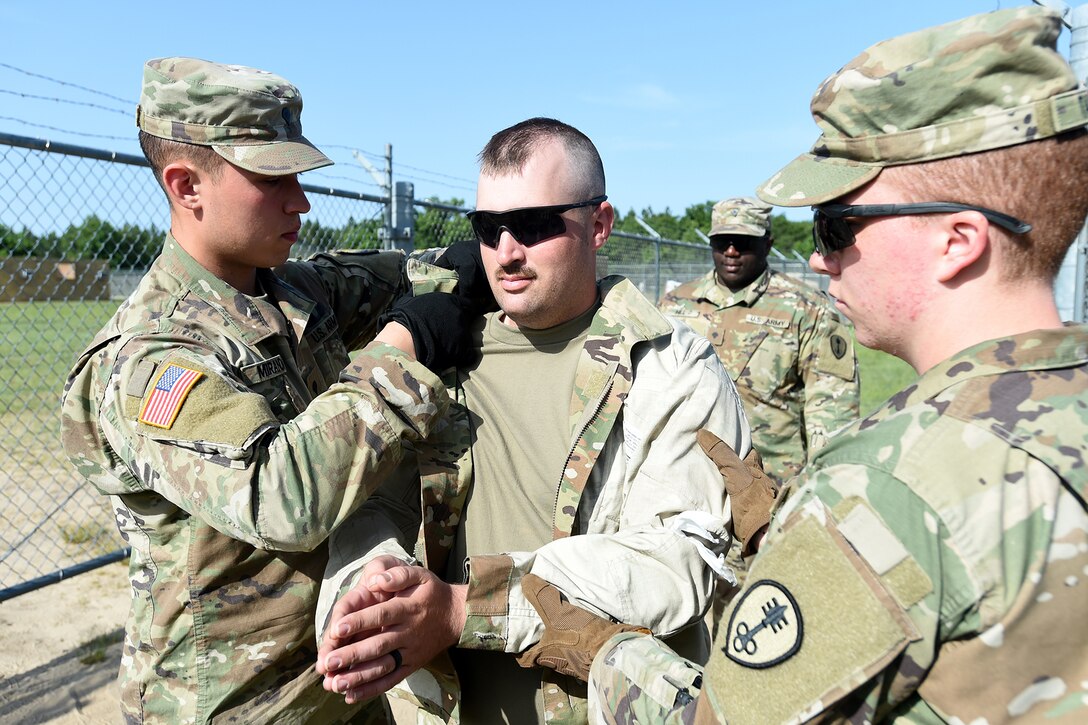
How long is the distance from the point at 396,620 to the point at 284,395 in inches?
28.2

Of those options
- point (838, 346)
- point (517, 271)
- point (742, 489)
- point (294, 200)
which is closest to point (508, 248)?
point (517, 271)

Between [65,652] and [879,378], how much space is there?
1359 centimetres

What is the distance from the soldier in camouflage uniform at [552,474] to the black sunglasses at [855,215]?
26.7 inches

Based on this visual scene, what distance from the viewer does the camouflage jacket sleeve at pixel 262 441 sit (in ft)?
5.57

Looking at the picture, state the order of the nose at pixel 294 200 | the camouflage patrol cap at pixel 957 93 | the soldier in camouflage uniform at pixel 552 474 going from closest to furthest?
the camouflage patrol cap at pixel 957 93 → the soldier in camouflage uniform at pixel 552 474 → the nose at pixel 294 200

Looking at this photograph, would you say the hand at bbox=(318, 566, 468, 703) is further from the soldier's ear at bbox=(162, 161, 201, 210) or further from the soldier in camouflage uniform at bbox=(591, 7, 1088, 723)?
the soldier's ear at bbox=(162, 161, 201, 210)

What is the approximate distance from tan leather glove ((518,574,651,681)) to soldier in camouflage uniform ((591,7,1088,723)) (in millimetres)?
329

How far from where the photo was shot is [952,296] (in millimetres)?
1189

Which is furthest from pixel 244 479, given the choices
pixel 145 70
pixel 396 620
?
pixel 145 70

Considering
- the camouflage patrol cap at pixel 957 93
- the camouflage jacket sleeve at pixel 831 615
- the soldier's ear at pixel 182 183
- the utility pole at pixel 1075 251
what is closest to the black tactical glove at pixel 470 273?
the soldier's ear at pixel 182 183

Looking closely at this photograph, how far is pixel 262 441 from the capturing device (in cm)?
175

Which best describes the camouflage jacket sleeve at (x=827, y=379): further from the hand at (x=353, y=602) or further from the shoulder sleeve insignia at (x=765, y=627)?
the shoulder sleeve insignia at (x=765, y=627)

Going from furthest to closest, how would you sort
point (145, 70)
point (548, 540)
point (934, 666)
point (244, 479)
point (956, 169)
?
point (145, 70), point (548, 540), point (244, 479), point (956, 169), point (934, 666)

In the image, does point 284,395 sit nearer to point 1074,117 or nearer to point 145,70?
point 145,70
